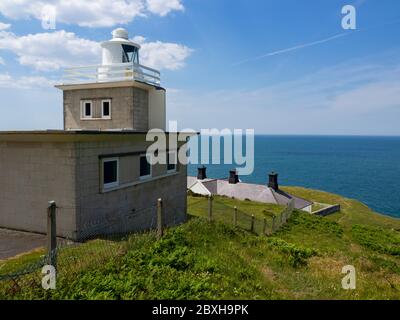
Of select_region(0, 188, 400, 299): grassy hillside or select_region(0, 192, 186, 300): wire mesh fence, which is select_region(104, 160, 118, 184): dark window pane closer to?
select_region(0, 192, 186, 300): wire mesh fence

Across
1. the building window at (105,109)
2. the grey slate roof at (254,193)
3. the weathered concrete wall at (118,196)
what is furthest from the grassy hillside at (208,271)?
the grey slate roof at (254,193)

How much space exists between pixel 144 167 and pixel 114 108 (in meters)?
4.53

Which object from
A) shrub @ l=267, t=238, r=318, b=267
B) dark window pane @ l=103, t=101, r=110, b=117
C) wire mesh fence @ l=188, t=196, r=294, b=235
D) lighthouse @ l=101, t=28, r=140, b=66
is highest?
lighthouse @ l=101, t=28, r=140, b=66

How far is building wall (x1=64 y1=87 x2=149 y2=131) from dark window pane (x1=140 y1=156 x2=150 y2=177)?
296cm

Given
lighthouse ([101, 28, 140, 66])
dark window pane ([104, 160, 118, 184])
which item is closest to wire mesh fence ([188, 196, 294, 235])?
dark window pane ([104, 160, 118, 184])

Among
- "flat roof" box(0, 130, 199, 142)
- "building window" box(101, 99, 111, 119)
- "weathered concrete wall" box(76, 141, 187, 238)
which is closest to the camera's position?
"flat roof" box(0, 130, 199, 142)

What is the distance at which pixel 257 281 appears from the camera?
705cm

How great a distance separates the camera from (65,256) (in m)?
7.54

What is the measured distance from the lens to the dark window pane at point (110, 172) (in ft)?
39.2

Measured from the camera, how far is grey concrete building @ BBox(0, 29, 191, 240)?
10633 millimetres

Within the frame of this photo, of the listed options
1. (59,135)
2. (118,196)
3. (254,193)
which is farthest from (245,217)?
(254,193)
